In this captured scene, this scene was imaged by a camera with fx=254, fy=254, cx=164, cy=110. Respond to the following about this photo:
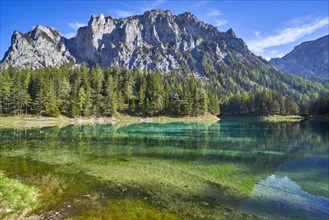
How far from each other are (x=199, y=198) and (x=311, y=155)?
88.6 ft

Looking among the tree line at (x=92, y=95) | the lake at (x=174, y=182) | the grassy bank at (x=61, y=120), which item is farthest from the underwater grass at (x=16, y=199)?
the tree line at (x=92, y=95)

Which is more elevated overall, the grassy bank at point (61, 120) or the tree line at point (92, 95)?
the tree line at point (92, 95)

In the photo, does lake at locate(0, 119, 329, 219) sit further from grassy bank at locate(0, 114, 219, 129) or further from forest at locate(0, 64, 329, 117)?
forest at locate(0, 64, 329, 117)

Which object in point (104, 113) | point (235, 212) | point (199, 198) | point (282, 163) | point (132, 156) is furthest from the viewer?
point (104, 113)

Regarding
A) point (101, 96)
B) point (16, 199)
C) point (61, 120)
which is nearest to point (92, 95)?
point (101, 96)

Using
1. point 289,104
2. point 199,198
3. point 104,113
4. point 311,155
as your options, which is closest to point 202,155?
point 311,155

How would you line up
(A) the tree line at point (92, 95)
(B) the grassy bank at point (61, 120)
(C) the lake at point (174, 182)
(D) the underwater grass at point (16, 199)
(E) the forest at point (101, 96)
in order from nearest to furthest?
1. (D) the underwater grass at point (16, 199)
2. (C) the lake at point (174, 182)
3. (B) the grassy bank at point (61, 120)
4. (A) the tree line at point (92, 95)
5. (E) the forest at point (101, 96)

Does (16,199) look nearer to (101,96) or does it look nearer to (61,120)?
(61,120)

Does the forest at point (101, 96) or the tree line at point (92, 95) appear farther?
the forest at point (101, 96)

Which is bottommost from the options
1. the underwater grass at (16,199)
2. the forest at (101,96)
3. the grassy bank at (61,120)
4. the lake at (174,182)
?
the lake at (174,182)

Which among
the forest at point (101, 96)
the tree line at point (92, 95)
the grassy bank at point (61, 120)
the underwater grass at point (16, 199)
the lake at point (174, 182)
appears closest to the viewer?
the underwater grass at point (16, 199)

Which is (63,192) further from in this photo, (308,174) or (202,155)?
(308,174)

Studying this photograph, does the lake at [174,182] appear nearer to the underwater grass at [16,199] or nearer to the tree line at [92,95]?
the underwater grass at [16,199]

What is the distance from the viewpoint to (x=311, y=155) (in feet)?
125
